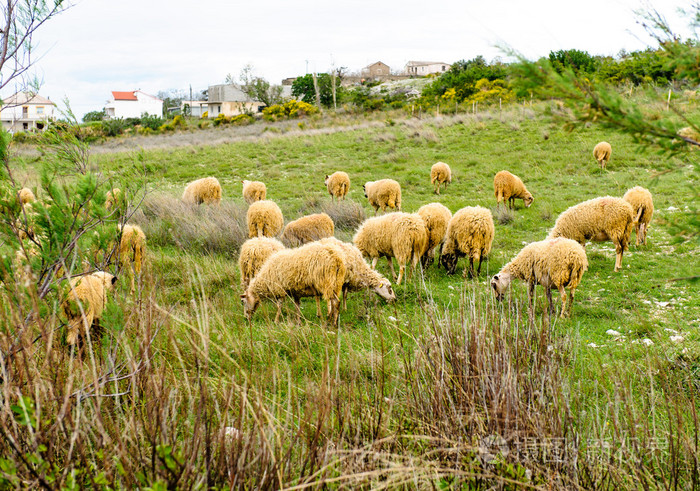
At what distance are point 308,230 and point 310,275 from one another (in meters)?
3.34

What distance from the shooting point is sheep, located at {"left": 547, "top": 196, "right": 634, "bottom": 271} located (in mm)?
8828

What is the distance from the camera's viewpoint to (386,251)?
9.04 metres

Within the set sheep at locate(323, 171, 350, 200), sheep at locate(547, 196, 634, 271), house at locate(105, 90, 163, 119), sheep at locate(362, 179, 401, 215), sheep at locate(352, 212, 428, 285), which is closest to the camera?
sheep at locate(352, 212, 428, 285)

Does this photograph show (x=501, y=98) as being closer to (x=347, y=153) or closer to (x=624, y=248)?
(x=347, y=153)

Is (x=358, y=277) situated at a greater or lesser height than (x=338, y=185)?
lesser

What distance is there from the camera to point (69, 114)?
16.1 feet

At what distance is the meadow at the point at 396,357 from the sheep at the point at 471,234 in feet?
1.69

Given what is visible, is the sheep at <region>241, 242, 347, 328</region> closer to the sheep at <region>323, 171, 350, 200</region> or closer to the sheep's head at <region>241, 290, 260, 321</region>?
the sheep's head at <region>241, 290, 260, 321</region>

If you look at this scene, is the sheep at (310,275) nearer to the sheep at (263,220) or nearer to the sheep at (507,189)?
the sheep at (263,220)

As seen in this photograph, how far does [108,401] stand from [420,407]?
1926mm

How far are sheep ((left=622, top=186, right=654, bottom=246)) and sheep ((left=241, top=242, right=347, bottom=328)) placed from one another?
6.85 metres

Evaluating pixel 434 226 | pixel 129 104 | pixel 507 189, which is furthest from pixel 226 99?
pixel 434 226

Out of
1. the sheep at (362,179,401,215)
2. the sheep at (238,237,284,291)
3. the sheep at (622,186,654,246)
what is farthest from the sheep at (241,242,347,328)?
the sheep at (362,179,401,215)

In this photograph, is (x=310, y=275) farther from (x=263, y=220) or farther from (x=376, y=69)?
(x=376, y=69)
